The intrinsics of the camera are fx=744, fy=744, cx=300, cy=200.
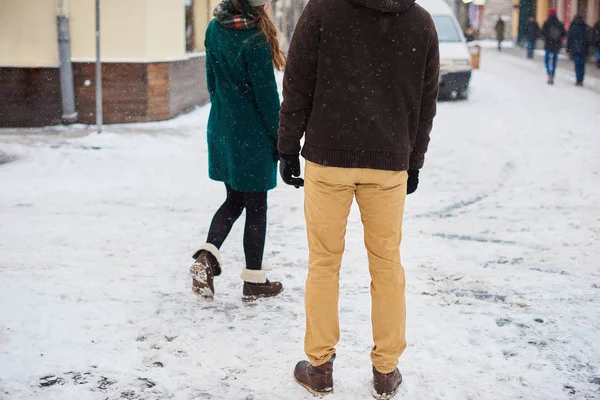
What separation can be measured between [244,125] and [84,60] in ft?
25.5


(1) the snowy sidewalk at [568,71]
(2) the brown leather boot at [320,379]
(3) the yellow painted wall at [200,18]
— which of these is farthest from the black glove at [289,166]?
(1) the snowy sidewalk at [568,71]

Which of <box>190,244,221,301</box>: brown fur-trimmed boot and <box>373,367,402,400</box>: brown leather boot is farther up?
<box>190,244,221,301</box>: brown fur-trimmed boot

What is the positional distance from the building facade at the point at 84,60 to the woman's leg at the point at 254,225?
755 cm

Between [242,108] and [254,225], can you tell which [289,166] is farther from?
[254,225]

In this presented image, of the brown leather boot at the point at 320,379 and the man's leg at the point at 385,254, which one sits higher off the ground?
the man's leg at the point at 385,254

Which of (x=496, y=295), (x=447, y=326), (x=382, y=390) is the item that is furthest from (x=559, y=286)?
(x=382, y=390)

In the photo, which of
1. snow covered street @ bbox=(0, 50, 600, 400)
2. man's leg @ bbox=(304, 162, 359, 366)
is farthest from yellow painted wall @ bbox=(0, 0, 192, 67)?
man's leg @ bbox=(304, 162, 359, 366)

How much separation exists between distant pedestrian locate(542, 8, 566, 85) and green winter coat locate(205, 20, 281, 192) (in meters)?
16.6

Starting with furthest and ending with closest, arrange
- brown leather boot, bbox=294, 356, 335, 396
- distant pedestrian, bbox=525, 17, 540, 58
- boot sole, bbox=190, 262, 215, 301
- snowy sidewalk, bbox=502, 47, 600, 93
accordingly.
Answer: distant pedestrian, bbox=525, 17, 540, 58, snowy sidewalk, bbox=502, 47, 600, 93, boot sole, bbox=190, 262, 215, 301, brown leather boot, bbox=294, 356, 335, 396

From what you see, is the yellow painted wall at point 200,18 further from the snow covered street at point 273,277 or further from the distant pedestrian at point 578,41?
the distant pedestrian at point 578,41

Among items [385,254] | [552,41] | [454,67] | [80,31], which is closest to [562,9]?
[552,41]

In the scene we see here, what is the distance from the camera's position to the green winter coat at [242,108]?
3.91 meters

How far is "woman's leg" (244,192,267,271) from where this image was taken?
4249mm

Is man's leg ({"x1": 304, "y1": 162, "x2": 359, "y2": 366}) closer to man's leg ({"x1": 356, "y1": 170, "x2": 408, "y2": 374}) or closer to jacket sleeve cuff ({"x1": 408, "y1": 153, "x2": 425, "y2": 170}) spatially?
man's leg ({"x1": 356, "y1": 170, "x2": 408, "y2": 374})
